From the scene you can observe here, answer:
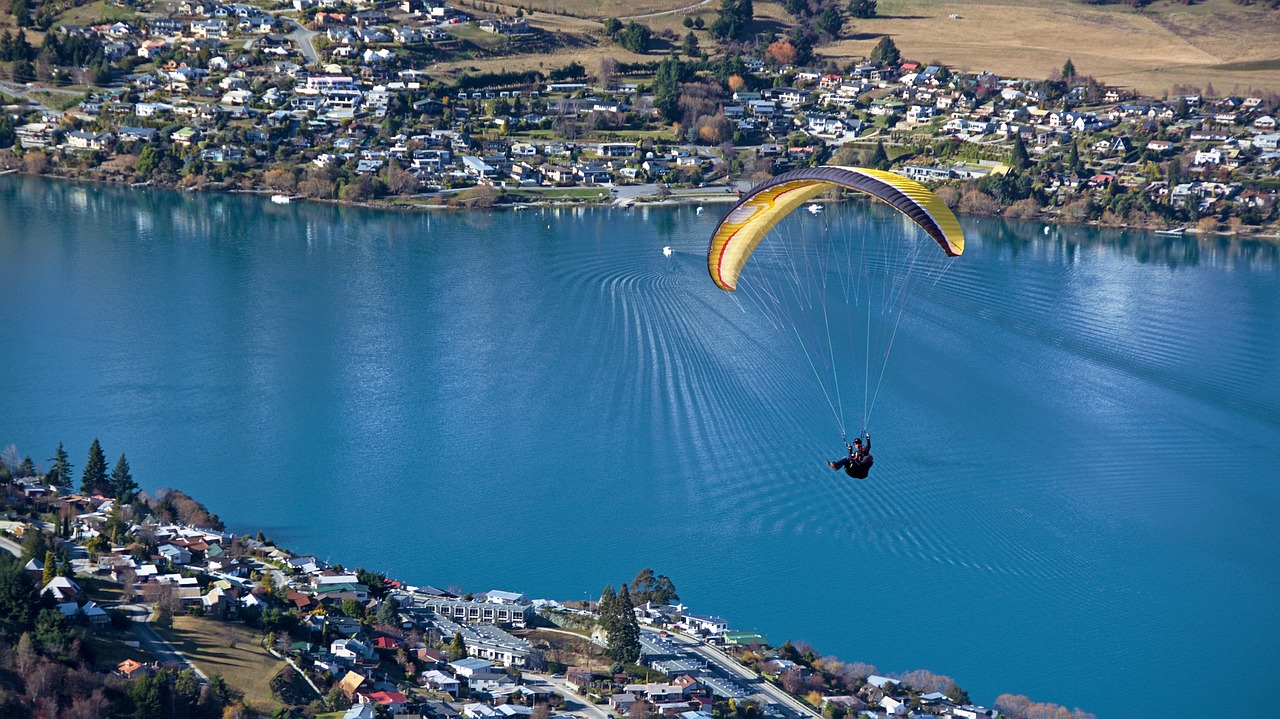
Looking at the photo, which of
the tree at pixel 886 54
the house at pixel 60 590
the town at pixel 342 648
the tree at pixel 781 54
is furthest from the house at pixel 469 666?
the tree at pixel 886 54

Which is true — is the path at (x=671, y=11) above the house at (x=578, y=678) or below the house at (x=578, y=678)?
above

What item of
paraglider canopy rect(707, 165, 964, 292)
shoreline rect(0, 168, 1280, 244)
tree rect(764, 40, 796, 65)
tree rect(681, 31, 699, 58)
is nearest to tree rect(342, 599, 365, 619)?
paraglider canopy rect(707, 165, 964, 292)

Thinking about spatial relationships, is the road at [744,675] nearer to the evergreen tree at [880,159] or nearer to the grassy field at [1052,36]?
the evergreen tree at [880,159]

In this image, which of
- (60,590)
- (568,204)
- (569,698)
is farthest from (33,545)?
(568,204)

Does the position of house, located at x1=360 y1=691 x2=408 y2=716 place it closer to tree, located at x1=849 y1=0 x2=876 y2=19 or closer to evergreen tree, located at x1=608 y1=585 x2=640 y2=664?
evergreen tree, located at x1=608 y1=585 x2=640 y2=664

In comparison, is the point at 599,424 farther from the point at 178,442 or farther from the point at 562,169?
the point at 562,169

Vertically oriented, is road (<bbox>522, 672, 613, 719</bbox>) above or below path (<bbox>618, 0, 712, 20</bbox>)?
below
